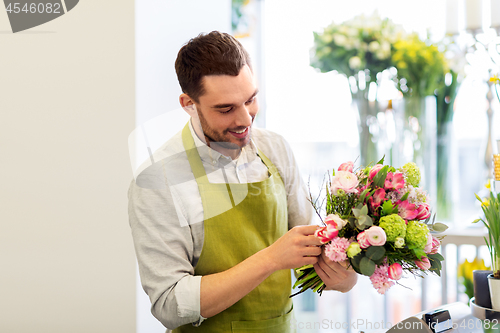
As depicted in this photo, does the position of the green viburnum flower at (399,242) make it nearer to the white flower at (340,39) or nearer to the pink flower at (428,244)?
the pink flower at (428,244)

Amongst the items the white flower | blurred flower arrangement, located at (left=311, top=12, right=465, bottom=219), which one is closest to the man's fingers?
blurred flower arrangement, located at (left=311, top=12, right=465, bottom=219)

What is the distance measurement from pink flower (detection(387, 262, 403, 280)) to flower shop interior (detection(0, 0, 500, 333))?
181 mm

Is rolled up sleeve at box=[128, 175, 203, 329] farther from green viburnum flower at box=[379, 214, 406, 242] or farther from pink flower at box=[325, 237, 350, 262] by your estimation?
green viburnum flower at box=[379, 214, 406, 242]

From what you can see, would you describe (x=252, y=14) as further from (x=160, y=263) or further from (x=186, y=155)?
(x=160, y=263)

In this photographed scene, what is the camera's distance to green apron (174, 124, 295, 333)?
43.4 inches

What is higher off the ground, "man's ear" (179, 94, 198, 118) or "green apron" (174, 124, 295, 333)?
"man's ear" (179, 94, 198, 118)

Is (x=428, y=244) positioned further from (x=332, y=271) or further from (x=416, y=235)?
(x=332, y=271)

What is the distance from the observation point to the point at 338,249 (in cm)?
93

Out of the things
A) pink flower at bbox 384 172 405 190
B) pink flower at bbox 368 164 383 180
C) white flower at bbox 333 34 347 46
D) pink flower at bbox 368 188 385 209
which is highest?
white flower at bbox 333 34 347 46

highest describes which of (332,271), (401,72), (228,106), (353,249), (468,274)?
(401,72)

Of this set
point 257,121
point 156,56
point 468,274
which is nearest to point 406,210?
point 156,56

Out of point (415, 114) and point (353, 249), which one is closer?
point (353, 249)

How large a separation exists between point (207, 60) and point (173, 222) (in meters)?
0.43

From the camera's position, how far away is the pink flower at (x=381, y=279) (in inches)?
36.9
